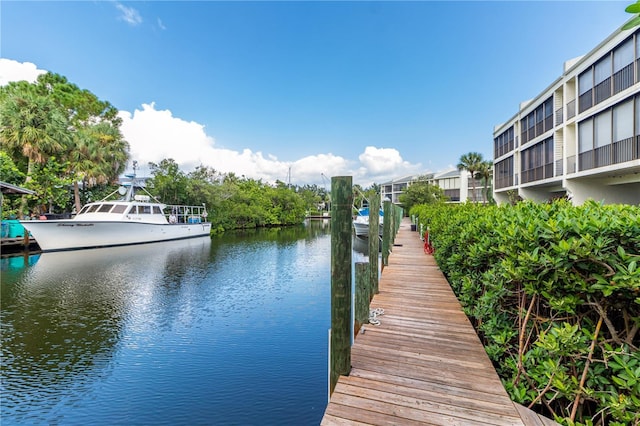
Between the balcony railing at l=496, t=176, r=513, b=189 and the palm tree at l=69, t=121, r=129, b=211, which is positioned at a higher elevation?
the palm tree at l=69, t=121, r=129, b=211

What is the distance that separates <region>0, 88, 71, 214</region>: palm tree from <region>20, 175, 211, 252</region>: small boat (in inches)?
175

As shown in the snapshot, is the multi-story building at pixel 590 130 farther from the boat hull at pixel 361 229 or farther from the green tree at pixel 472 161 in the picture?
the green tree at pixel 472 161

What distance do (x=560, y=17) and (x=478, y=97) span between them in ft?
38.1

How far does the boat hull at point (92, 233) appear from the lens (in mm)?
16156

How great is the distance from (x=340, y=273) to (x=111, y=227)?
20.4 meters

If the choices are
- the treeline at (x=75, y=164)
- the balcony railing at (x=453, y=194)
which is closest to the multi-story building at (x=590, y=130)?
the balcony railing at (x=453, y=194)

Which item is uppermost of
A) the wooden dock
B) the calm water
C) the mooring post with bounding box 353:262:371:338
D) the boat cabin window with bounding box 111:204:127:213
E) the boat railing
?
the boat cabin window with bounding box 111:204:127:213

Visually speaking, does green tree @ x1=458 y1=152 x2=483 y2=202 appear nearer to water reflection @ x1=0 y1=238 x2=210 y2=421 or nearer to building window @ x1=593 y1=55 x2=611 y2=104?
building window @ x1=593 y1=55 x2=611 y2=104

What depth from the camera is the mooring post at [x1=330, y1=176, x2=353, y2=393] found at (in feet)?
9.61

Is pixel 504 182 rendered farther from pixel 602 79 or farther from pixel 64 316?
pixel 64 316

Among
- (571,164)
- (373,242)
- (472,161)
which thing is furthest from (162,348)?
(472,161)

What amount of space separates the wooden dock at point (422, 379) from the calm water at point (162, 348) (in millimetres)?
1658

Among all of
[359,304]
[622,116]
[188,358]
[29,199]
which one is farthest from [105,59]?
[622,116]

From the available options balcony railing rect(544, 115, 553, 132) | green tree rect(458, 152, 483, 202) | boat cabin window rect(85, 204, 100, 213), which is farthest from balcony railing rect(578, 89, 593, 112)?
boat cabin window rect(85, 204, 100, 213)
